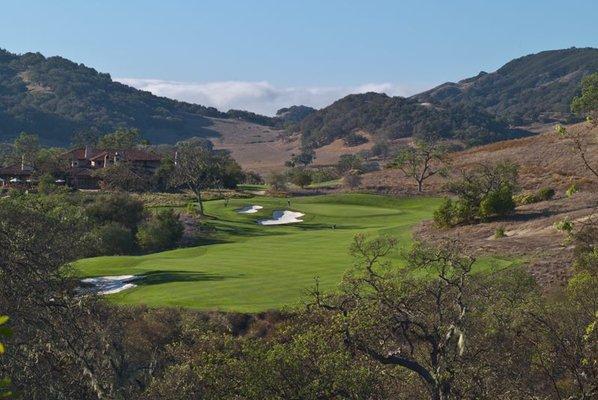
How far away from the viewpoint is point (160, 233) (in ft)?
174

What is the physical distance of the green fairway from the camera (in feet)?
103

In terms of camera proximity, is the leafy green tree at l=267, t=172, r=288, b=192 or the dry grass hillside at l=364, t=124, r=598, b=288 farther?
the leafy green tree at l=267, t=172, r=288, b=192

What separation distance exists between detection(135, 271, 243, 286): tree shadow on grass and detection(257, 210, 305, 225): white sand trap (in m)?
28.3

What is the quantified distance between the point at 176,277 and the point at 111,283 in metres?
2.93

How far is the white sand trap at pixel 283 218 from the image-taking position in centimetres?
6662

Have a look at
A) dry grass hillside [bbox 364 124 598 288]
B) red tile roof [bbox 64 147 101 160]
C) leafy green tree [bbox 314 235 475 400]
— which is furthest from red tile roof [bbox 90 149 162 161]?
leafy green tree [bbox 314 235 475 400]

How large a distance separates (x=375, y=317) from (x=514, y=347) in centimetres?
437

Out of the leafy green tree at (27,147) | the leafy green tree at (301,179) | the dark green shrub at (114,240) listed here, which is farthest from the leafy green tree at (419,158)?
the leafy green tree at (27,147)

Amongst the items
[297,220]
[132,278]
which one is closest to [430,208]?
[297,220]

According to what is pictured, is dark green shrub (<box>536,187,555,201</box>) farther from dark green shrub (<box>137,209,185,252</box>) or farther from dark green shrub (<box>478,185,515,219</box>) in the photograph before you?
dark green shrub (<box>137,209,185,252</box>)

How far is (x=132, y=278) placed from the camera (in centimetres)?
3666

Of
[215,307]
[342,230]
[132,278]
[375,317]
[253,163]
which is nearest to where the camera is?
[375,317]

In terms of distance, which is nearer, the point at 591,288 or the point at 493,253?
the point at 591,288

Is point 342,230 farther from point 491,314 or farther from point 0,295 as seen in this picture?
point 0,295
